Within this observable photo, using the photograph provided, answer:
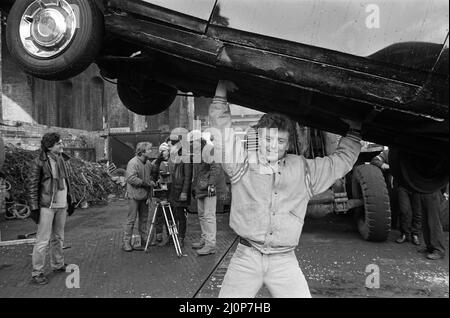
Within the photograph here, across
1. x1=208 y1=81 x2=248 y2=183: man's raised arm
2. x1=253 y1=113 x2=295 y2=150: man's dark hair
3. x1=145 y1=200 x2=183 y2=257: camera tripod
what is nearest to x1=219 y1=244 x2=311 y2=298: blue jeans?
x1=208 y1=81 x2=248 y2=183: man's raised arm

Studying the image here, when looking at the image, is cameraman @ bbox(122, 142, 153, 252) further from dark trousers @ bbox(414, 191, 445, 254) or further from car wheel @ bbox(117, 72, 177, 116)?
dark trousers @ bbox(414, 191, 445, 254)

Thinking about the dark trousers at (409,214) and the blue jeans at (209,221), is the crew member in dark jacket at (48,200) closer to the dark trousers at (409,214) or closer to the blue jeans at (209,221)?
Result: the blue jeans at (209,221)

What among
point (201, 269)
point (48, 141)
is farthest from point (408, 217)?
point (48, 141)

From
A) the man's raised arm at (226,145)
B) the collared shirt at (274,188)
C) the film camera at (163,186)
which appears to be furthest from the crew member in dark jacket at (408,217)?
the man's raised arm at (226,145)

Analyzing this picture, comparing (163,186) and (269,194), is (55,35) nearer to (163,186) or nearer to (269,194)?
(269,194)

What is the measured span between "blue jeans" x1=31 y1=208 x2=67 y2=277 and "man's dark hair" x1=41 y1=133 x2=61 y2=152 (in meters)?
0.74

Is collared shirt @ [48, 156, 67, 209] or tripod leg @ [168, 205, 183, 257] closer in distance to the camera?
collared shirt @ [48, 156, 67, 209]

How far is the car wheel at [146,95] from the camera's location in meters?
3.32

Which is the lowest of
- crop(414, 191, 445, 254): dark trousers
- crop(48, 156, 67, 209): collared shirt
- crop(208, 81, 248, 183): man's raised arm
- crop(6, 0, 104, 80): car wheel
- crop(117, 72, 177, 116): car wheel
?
crop(414, 191, 445, 254): dark trousers

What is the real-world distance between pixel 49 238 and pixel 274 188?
11.1 ft

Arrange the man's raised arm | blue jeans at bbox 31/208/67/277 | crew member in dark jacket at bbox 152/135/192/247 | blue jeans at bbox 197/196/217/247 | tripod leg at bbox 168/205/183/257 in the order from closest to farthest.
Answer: the man's raised arm
blue jeans at bbox 31/208/67/277
tripod leg at bbox 168/205/183/257
blue jeans at bbox 197/196/217/247
crew member in dark jacket at bbox 152/135/192/247

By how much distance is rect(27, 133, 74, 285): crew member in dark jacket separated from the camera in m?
4.57

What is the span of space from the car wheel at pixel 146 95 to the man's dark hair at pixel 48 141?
170cm
